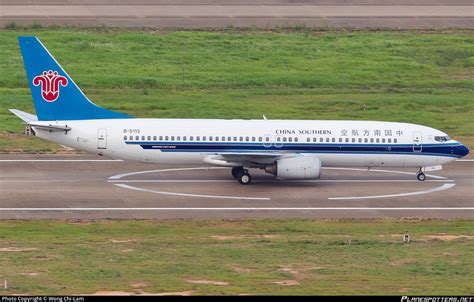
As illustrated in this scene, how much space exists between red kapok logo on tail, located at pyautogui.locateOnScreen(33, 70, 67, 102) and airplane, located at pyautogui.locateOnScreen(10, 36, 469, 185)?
0.05 metres

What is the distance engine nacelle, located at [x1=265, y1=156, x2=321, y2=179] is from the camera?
61906mm

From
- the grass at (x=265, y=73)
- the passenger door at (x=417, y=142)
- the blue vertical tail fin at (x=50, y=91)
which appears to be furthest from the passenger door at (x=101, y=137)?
the passenger door at (x=417, y=142)

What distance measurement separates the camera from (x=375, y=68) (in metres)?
93.8

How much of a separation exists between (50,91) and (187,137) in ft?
23.7

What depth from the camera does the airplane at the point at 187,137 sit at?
2437 inches

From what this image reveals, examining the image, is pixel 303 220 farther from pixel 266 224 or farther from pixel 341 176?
pixel 341 176

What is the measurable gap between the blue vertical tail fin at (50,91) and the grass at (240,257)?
30.0ft

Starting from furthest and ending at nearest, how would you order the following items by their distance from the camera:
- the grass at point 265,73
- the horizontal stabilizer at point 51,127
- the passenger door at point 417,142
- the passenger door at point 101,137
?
the grass at point 265,73 < the passenger door at point 417,142 < the passenger door at point 101,137 < the horizontal stabilizer at point 51,127

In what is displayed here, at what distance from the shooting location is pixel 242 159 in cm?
A: 6238

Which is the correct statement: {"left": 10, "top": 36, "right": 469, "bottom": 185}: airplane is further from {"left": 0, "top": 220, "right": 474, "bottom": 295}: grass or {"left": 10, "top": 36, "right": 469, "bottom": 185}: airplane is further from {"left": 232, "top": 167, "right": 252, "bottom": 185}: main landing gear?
{"left": 0, "top": 220, "right": 474, "bottom": 295}: grass

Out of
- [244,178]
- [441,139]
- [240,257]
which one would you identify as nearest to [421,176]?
[441,139]

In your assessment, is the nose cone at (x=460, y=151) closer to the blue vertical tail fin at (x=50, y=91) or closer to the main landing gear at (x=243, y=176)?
the main landing gear at (x=243, y=176)

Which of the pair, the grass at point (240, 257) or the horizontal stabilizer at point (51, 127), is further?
the horizontal stabilizer at point (51, 127)

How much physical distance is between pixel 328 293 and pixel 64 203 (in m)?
20.7
